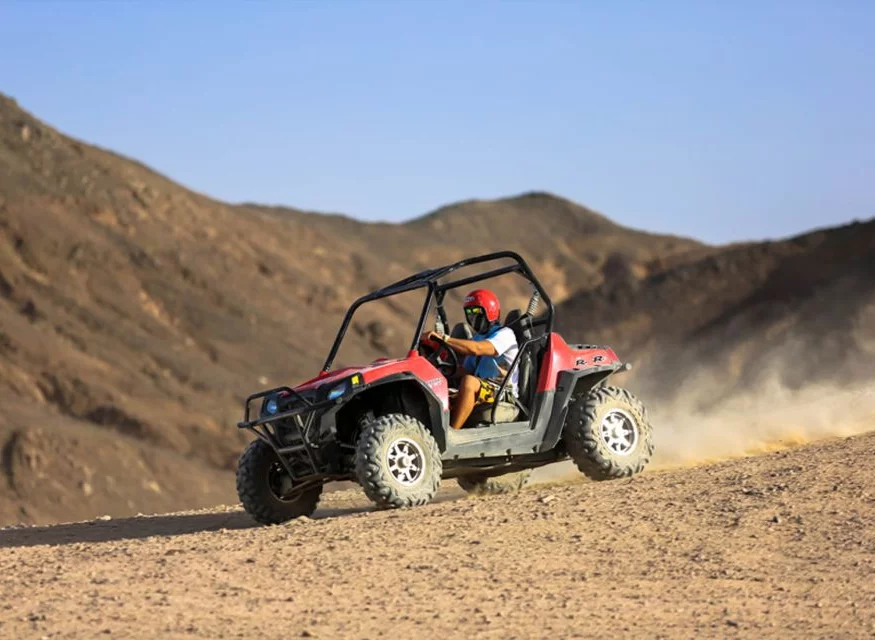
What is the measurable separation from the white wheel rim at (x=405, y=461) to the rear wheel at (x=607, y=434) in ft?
5.87

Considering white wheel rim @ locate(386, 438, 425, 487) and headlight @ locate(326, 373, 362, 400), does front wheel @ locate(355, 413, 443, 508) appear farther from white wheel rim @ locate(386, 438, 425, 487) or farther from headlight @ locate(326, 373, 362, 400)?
headlight @ locate(326, 373, 362, 400)

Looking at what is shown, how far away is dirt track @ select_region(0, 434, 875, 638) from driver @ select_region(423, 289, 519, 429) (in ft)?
2.95

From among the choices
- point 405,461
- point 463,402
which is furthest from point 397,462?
point 463,402

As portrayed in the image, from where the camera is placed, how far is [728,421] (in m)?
18.6

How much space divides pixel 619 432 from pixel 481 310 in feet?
5.61

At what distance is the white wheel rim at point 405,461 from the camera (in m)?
12.4

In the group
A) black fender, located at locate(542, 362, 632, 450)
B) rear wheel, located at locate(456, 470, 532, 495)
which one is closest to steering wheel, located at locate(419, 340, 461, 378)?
black fender, located at locate(542, 362, 632, 450)

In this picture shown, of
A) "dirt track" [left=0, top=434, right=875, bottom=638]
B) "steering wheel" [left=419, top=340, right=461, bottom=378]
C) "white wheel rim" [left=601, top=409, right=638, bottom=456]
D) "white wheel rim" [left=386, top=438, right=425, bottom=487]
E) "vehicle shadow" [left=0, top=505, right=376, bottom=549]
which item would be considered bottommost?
"vehicle shadow" [left=0, top=505, right=376, bottom=549]

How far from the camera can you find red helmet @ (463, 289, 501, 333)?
44.6 feet

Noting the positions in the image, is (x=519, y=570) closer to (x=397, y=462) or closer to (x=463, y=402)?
(x=397, y=462)

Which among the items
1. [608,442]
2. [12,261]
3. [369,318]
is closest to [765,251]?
[369,318]

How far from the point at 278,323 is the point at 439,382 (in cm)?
6426

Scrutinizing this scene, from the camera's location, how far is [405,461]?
1252 centimetres

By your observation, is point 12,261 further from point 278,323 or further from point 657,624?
point 657,624
